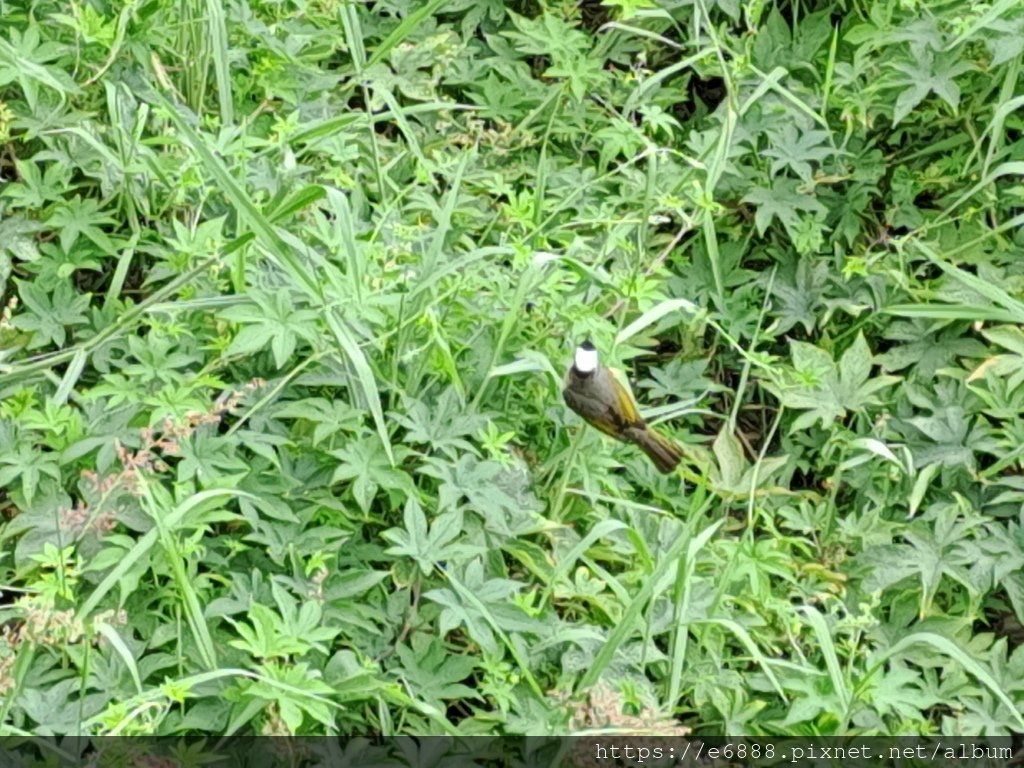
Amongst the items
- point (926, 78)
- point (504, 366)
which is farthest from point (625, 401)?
point (926, 78)

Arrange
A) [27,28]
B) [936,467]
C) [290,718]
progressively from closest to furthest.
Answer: [290,718]
[936,467]
[27,28]

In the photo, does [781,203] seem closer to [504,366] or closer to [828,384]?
[828,384]

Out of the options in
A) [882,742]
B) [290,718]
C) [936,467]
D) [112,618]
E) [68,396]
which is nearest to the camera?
[290,718]

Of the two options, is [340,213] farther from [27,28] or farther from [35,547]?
[27,28]

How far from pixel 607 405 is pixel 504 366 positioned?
0.23 m

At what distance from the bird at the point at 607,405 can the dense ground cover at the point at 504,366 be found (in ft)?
0.25

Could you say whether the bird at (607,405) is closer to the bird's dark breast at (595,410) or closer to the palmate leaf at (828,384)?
the bird's dark breast at (595,410)

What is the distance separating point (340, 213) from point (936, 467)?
1407mm

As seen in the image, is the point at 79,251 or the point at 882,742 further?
the point at 79,251

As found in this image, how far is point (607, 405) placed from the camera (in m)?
3.05

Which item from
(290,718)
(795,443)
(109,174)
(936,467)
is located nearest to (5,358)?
(109,174)

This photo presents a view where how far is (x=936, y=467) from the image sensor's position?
3.35 meters

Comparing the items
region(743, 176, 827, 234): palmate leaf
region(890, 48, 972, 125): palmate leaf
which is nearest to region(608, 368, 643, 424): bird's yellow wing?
region(743, 176, 827, 234): palmate leaf

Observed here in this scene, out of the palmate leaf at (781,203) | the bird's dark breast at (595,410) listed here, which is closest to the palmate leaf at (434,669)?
the bird's dark breast at (595,410)
